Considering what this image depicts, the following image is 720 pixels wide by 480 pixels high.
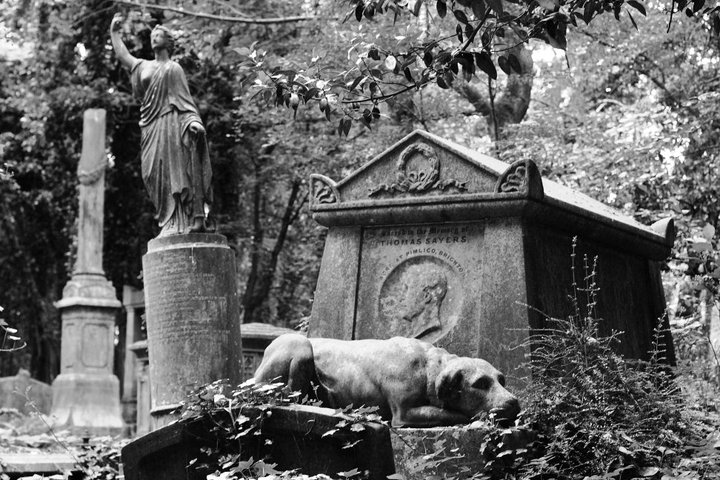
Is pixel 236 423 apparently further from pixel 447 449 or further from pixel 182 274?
pixel 182 274

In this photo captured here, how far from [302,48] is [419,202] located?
10.5 meters

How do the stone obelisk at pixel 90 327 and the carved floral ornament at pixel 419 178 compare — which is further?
the stone obelisk at pixel 90 327

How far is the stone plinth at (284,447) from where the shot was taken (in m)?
4.91

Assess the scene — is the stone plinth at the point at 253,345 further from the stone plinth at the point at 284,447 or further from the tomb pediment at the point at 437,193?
→ the stone plinth at the point at 284,447

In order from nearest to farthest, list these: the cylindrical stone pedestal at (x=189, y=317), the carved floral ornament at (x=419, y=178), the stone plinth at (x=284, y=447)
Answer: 1. the stone plinth at (x=284, y=447)
2. the carved floral ornament at (x=419, y=178)
3. the cylindrical stone pedestal at (x=189, y=317)

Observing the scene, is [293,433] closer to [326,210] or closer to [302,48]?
[326,210]

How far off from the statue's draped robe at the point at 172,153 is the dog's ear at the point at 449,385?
21.2 feet

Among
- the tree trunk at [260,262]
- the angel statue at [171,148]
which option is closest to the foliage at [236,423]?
the angel statue at [171,148]

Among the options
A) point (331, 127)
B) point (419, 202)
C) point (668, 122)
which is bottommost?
point (419, 202)

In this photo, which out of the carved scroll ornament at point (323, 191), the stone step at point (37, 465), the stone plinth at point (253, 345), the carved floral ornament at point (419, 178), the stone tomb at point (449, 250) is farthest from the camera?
the stone plinth at point (253, 345)

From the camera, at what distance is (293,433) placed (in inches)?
200

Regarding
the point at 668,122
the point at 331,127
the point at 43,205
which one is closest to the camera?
the point at 668,122

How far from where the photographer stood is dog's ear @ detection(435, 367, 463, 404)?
6082 mm

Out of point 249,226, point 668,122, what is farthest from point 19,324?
point 668,122
